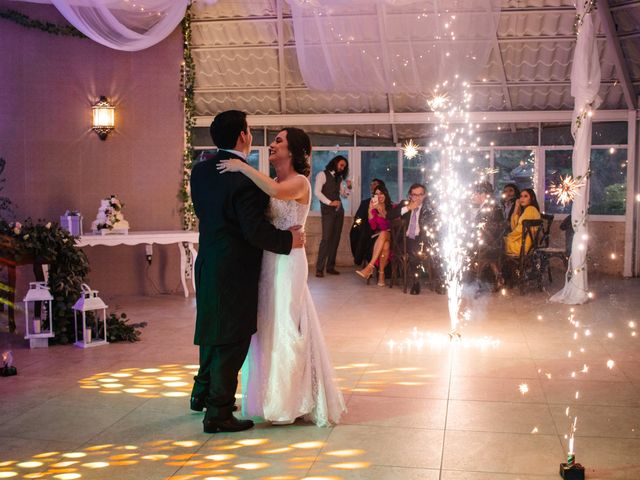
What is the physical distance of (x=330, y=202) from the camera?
1102 centimetres

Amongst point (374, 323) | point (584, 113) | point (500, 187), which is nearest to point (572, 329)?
point (374, 323)

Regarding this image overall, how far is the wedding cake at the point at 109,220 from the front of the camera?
8.44 m

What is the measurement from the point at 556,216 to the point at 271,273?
27.2 feet

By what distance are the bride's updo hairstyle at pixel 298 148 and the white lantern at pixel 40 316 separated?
310cm

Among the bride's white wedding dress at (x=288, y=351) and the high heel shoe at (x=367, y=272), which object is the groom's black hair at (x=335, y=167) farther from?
the bride's white wedding dress at (x=288, y=351)

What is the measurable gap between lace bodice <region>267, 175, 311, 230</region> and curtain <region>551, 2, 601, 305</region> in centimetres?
482

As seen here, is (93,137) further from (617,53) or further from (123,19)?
(617,53)

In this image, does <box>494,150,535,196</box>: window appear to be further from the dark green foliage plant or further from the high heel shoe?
the dark green foliage plant

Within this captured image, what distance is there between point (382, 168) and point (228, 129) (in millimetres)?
8389

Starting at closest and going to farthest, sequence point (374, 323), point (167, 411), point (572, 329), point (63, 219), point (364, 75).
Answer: point (167, 411) → point (572, 329) → point (374, 323) → point (63, 219) → point (364, 75)

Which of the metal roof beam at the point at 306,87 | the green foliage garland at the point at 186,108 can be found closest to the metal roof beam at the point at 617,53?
the metal roof beam at the point at 306,87

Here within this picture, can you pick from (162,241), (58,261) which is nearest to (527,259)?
(162,241)

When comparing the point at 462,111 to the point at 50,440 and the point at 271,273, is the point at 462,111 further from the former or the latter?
the point at 50,440

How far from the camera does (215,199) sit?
4074 millimetres
